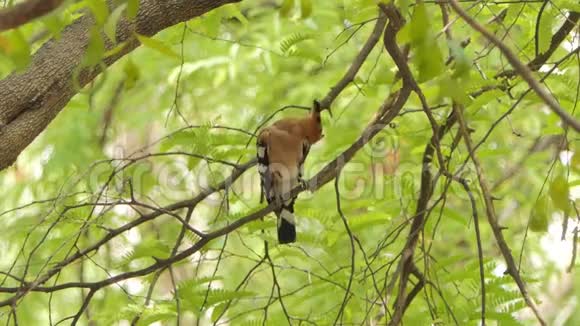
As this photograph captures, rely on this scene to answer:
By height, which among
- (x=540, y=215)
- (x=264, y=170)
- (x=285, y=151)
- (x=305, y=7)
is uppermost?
(x=285, y=151)

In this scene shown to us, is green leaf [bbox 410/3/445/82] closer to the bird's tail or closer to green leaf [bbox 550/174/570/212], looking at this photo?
green leaf [bbox 550/174/570/212]

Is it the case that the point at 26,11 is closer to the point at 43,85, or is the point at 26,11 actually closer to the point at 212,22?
the point at 43,85

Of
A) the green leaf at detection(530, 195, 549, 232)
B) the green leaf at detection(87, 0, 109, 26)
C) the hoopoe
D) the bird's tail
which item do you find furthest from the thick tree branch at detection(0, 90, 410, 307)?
the green leaf at detection(87, 0, 109, 26)

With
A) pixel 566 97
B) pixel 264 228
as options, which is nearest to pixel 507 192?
pixel 566 97

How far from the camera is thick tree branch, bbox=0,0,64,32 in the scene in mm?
1266

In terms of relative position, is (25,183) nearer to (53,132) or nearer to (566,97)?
(53,132)

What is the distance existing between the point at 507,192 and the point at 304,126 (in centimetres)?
212

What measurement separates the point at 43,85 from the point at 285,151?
159 cm

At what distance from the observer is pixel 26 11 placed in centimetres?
127

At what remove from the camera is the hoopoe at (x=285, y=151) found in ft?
12.5

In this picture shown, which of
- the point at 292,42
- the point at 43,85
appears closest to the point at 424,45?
the point at 43,85

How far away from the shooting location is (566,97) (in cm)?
325

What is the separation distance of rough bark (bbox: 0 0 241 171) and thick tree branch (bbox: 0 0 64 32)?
1301 millimetres

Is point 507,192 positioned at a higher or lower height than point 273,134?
higher
